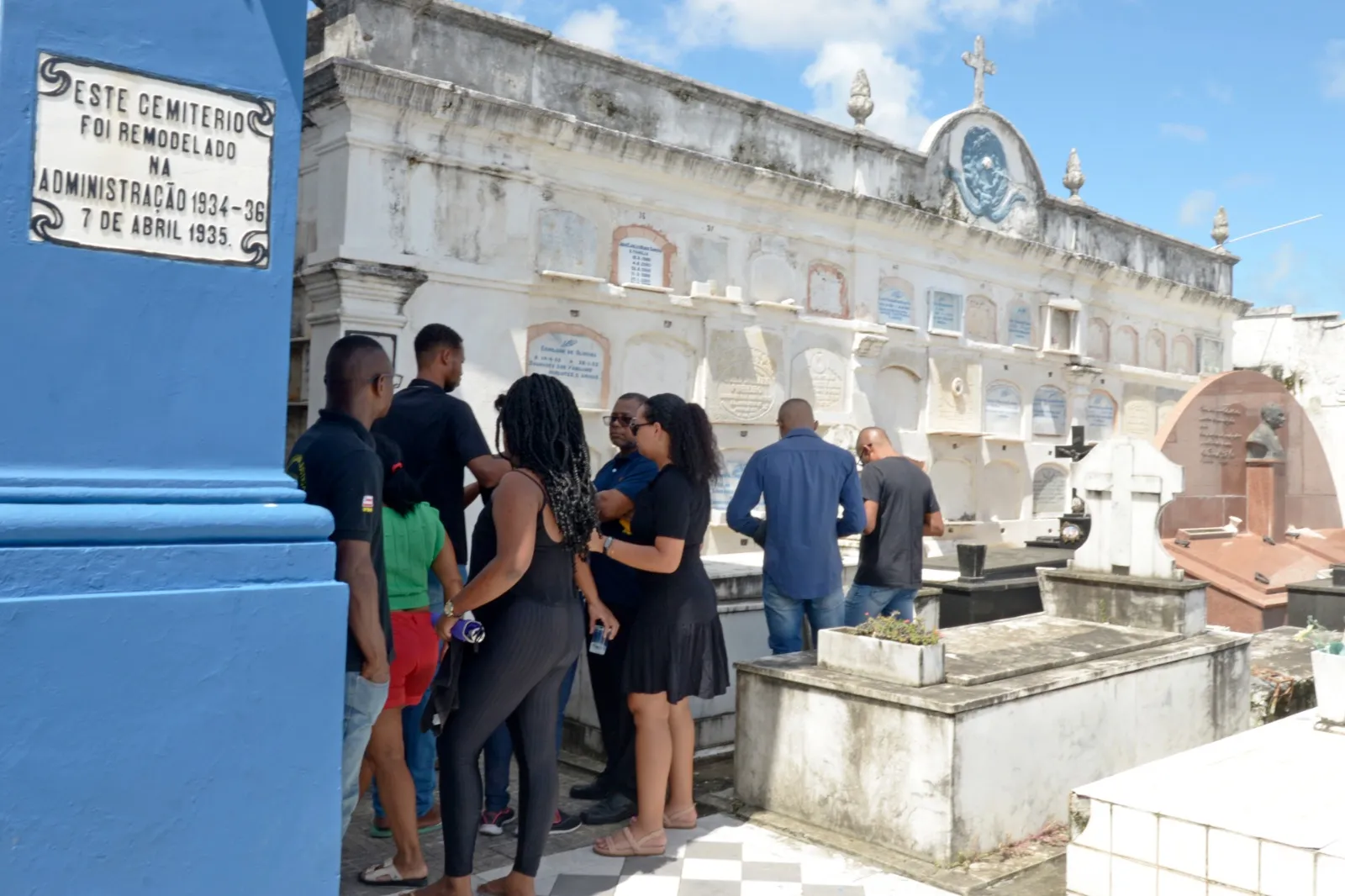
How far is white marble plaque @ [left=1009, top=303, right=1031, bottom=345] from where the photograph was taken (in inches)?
539

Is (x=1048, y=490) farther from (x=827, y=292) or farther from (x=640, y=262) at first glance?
(x=640, y=262)

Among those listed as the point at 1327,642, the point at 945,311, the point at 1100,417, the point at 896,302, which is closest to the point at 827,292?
the point at 896,302

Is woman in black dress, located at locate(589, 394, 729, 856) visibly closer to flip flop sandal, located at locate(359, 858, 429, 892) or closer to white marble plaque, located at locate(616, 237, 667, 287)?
flip flop sandal, located at locate(359, 858, 429, 892)

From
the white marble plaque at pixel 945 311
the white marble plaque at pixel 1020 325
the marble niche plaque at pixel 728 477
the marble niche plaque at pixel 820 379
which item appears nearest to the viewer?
the marble niche plaque at pixel 728 477

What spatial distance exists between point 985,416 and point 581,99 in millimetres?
6612

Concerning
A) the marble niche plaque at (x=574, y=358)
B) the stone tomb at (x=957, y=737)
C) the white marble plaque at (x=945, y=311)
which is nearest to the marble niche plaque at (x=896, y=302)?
the white marble plaque at (x=945, y=311)

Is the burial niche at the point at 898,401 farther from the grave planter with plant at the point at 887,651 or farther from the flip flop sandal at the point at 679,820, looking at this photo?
the flip flop sandal at the point at 679,820

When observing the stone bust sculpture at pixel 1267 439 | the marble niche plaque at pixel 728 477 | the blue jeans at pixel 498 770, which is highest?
the stone bust sculpture at pixel 1267 439

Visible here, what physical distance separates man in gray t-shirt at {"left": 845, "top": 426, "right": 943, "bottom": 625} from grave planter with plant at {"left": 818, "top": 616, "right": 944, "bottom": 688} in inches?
35.8

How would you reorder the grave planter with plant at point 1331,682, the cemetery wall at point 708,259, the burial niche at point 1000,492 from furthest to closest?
the burial niche at point 1000,492 < the cemetery wall at point 708,259 < the grave planter with plant at point 1331,682

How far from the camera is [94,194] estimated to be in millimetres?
2354

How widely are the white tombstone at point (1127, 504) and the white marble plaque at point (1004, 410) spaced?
7345 mm

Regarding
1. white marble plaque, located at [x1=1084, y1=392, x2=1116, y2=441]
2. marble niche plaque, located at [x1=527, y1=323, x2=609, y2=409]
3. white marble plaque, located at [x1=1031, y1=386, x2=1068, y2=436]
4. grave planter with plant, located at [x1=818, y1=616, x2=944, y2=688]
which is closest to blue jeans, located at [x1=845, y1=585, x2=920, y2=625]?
grave planter with plant, located at [x1=818, y1=616, x2=944, y2=688]

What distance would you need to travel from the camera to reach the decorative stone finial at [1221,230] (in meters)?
17.4
